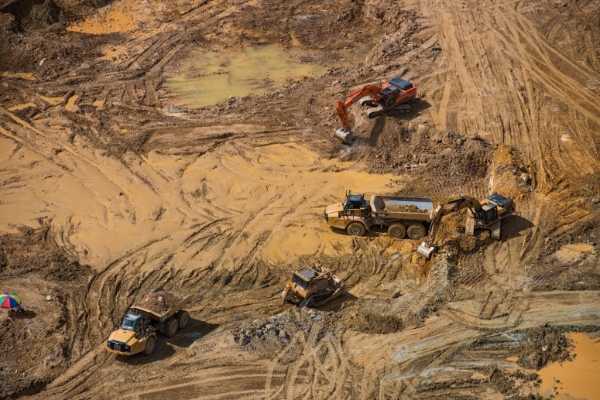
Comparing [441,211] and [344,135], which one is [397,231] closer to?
[441,211]

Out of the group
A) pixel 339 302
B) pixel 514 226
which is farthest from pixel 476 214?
pixel 339 302

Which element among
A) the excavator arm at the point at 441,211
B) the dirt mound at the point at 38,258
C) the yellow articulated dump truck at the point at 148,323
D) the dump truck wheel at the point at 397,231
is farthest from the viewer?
the dump truck wheel at the point at 397,231

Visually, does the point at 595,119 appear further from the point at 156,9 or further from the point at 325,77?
the point at 156,9

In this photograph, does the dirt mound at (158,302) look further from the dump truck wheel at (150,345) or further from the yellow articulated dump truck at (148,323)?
the dump truck wheel at (150,345)

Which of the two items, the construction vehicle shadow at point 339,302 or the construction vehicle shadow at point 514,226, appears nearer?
the construction vehicle shadow at point 339,302

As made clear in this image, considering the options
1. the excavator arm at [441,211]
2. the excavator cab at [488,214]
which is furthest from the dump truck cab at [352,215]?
the excavator cab at [488,214]

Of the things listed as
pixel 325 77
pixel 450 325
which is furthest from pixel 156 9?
pixel 450 325
